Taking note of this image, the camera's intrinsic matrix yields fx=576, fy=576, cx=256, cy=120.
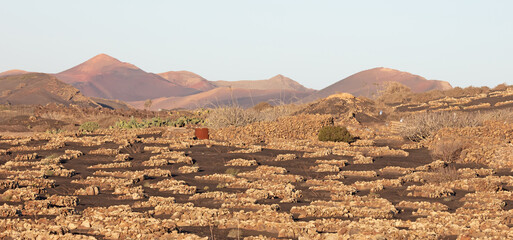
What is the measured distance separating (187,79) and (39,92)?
7533 cm

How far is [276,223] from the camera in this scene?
9312mm

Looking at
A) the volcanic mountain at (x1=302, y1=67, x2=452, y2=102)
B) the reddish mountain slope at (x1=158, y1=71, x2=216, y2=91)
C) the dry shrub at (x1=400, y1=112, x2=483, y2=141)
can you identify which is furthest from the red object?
the reddish mountain slope at (x1=158, y1=71, x2=216, y2=91)

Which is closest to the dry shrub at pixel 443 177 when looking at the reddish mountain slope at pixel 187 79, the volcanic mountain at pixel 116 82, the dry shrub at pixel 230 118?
the dry shrub at pixel 230 118

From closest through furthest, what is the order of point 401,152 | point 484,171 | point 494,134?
point 484,171, point 401,152, point 494,134

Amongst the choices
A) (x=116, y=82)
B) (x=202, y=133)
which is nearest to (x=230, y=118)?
(x=202, y=133)

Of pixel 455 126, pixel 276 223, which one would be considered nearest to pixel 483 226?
pixel 276 223

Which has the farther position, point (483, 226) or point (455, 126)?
point (455, 126)

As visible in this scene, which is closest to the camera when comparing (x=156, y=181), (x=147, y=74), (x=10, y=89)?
(x=156, y=181)

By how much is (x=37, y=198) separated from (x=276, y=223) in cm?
530

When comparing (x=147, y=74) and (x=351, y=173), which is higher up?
(x=147, y=74)

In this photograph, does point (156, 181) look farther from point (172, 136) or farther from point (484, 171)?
point (172, 136)

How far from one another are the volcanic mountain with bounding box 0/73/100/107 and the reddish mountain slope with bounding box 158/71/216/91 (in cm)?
5957

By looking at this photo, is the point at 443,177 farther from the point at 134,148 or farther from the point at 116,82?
the point at 116,82

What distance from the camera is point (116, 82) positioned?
405 ft
